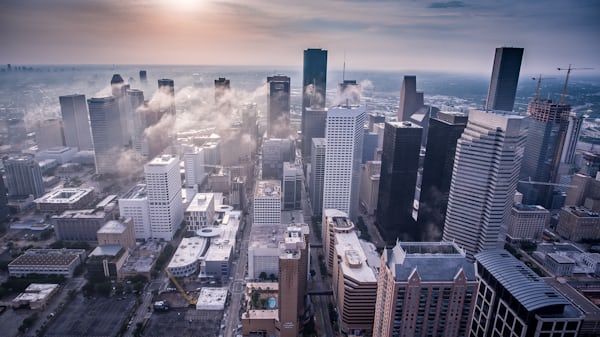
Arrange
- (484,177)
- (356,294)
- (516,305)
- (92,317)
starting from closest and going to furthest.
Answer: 1. (516,305)
2. (356,294)
3. (484,177)
4. (92,317)

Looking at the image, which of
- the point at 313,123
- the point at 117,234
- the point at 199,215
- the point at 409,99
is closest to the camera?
the point at 117,234

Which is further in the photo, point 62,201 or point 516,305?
point 62,201

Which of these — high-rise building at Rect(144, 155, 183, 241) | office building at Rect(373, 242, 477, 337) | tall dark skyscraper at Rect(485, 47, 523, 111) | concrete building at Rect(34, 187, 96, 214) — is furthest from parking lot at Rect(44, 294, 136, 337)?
tall dark skyscraper at Rect(485, 47, 523, 111)

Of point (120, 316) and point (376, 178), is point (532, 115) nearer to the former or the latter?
point (376, 178)

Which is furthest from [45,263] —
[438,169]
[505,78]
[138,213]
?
[505,78]

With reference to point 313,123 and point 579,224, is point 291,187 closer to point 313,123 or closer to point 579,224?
point 313,123

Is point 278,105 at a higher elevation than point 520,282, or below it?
higher
